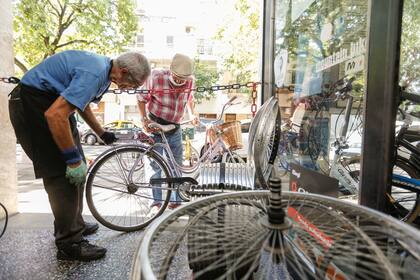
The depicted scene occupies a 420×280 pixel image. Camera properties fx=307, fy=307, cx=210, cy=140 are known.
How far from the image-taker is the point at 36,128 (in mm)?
2273

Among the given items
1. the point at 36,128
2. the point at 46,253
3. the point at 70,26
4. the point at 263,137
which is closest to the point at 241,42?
the point at 70,26

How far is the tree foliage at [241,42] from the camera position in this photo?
43.6 feet

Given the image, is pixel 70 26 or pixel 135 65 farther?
pixel 70 26

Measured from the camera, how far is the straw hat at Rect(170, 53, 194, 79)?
11.1 feet

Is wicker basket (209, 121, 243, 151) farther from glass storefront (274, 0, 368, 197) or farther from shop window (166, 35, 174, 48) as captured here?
shop window (166, 35, 174, 48)

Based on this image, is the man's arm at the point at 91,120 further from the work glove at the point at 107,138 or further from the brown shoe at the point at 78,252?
the brown shoe at the point at 78,252

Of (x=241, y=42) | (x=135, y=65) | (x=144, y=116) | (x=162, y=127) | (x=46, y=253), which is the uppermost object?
(x=241, y=42)

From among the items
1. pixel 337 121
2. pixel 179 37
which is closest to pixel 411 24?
pixel 337 121

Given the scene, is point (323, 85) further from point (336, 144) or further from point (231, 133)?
point (231, 133)

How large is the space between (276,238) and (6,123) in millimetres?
3494

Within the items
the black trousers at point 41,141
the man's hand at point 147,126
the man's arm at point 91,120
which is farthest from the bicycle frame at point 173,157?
the black trousers at point 41,141

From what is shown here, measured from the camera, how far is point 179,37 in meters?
30.0

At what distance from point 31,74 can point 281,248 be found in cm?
222

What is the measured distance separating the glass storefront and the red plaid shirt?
115 centimetres
